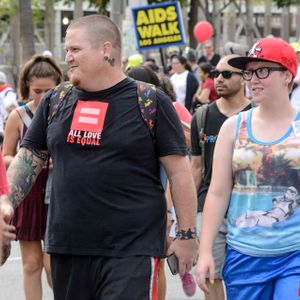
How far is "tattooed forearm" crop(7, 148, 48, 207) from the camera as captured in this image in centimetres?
516

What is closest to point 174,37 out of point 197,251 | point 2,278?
point 2,278

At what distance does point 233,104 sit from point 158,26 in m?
14.1

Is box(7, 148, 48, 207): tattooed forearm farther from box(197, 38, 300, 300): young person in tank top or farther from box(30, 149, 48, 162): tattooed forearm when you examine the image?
box(197, 38, 300, 300): young person in tank top

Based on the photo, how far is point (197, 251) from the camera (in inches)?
206

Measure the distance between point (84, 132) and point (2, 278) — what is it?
494cm

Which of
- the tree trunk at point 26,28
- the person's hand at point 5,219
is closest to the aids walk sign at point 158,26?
the tree trunk at point 26,28

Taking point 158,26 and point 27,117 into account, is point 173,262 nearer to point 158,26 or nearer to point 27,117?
point 27,117

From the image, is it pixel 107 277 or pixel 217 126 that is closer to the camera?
pixel 107 277

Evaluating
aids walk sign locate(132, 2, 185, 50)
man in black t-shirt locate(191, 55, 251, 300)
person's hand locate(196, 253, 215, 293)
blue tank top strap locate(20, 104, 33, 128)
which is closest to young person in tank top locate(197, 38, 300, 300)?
person's hand locate(196, 253, 215, 293)

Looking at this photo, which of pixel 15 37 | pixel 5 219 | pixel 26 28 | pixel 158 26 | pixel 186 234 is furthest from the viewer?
pixel 15 37

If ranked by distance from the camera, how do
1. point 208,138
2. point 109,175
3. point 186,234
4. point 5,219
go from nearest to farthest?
point 5,219 → point 109,175 → point 186,234 → point 208,138

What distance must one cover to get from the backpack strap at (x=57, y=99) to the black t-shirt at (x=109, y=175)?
0.07 m

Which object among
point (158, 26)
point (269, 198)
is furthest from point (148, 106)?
point (158, 26)

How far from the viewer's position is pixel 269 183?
4668mm
